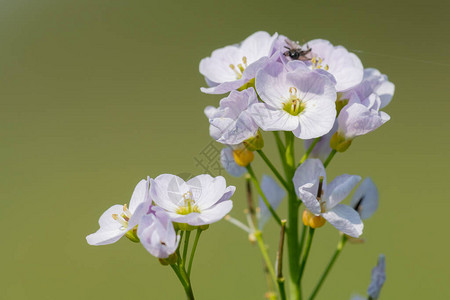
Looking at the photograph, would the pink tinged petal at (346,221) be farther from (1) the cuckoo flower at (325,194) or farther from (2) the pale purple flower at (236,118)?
(2) the pale purple flower at (236,118)

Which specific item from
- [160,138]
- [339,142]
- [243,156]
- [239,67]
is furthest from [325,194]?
[160,138]

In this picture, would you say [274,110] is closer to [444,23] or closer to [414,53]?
[414,53]

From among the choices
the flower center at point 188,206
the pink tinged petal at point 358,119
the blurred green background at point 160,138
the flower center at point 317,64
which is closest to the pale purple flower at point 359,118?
the pink tinged petal at point 358,119

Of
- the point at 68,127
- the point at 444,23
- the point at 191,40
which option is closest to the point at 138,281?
the point at 68,127

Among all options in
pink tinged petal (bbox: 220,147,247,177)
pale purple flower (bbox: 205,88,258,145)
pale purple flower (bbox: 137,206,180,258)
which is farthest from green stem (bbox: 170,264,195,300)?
pink tinged petal (bbox: 220,147,247,177)

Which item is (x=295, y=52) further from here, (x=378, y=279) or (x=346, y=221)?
(x=378, y=279)

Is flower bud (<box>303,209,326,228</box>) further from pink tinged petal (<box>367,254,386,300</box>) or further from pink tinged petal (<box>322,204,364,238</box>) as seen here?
pink tinged petal (<box>367,254,386,300</box>)

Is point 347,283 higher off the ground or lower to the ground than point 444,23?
lower
